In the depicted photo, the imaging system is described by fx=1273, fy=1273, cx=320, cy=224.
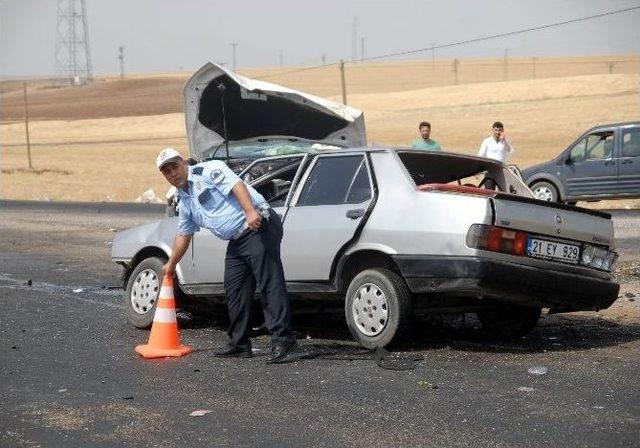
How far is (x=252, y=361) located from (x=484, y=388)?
6.50 feet

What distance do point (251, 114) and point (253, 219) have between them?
8502 millimetres

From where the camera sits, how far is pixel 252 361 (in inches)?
353

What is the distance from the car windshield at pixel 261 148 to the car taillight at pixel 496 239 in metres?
7.31

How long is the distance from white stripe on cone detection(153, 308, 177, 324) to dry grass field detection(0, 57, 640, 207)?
1959 cm

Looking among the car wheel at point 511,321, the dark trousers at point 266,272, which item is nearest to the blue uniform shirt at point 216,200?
the dark trousers at point 266,272

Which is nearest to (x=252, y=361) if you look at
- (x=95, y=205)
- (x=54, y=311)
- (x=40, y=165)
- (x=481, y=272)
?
(x=481, y=272)

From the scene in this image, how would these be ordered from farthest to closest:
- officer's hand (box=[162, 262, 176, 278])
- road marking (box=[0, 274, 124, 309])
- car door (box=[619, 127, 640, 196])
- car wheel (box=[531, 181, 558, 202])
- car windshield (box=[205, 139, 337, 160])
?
car wheel (box=[531, 181, 558, 202]), car door (box=[619, 127, 640, 196]), car windshield (box=[205, 139, 337, 160]), road marking (box=[0, 274, 124, 309]), officer's hand (box=[162, 262, 176, 278])

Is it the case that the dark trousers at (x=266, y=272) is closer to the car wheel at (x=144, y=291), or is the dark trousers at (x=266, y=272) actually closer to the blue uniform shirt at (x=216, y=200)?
the blue uniform shirt at (x=216, y=200)

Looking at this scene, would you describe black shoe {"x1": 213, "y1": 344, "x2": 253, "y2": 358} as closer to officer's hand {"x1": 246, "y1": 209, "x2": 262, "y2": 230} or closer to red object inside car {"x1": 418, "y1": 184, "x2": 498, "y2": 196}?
officer's hand {"x1": 246, "y1": 209, "x2": 262, "y2": 230}

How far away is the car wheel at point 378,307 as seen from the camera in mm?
8875

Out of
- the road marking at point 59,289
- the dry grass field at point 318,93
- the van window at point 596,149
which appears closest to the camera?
the road marking at point 59,289

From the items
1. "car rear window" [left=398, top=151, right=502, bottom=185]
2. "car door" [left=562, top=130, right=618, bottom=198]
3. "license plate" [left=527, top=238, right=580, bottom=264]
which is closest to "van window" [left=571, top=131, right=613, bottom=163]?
"car door" [left=562, top=130, right=618, bottom=198]

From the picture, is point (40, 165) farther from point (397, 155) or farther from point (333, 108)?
point (397, 155)

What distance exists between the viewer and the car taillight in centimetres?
859
